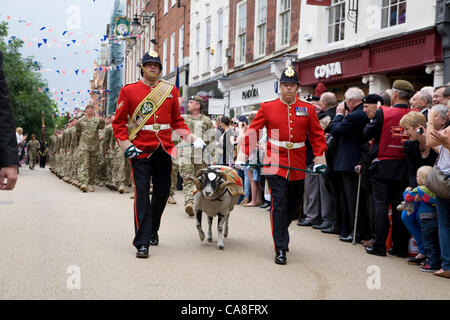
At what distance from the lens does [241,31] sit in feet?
77.2

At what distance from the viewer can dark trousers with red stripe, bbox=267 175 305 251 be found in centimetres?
668

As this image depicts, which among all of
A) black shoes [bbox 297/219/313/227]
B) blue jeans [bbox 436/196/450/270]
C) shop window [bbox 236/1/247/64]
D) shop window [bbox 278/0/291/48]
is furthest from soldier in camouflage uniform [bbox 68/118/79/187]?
blue jeans [bbox 436/196/450/270]

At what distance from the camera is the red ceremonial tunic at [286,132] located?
693cm

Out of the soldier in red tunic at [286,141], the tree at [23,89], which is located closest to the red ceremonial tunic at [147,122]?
the soldier in red tunic at [286,141]

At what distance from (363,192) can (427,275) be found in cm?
240

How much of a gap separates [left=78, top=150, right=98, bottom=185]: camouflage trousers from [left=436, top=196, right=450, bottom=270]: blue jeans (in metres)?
11.7

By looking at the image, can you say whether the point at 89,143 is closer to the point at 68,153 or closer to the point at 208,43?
the point at 68,153

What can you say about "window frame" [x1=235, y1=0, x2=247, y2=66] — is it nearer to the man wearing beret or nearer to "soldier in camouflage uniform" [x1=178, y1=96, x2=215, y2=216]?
"soldier in camouflage uniform" [x1=178, y1=96, x2=215, y2=216]

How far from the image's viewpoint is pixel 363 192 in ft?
28.0

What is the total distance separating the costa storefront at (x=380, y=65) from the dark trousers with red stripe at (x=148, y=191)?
7025mm

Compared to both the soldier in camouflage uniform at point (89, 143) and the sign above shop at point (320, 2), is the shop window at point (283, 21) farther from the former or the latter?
the soldier in camouflage uniform at point (89, 143)

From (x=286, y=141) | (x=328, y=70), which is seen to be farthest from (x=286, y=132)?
(x=328, y=70)
